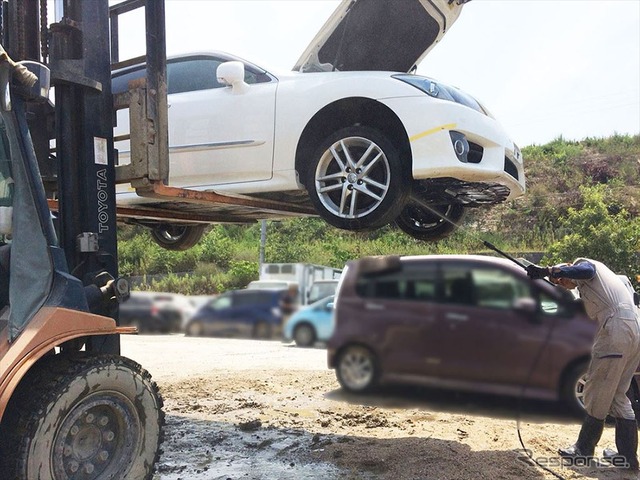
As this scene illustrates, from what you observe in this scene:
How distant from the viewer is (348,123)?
165 inches

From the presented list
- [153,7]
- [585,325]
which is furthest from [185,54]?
[585,325]

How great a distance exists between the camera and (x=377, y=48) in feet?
16.9

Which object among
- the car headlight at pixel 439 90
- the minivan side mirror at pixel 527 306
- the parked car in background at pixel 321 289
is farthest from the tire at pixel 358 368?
the car headlight at pixel 439 90

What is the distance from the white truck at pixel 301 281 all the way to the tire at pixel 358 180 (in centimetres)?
50

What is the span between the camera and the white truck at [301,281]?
4.22 meters

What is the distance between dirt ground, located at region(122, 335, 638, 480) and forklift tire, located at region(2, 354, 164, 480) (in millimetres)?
1316

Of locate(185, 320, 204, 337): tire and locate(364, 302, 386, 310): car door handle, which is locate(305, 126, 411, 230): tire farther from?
locate(185, 320, 204, 337): tire

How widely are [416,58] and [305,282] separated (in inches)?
87.2

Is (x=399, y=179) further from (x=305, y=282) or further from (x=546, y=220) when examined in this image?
(x=546, y=220)

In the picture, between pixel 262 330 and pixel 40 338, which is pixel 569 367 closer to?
pixel 262 330

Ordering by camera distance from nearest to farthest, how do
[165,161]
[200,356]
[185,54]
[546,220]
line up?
1. [165,161]
2. [185,54]
3. [200,356]
4. [546,220]

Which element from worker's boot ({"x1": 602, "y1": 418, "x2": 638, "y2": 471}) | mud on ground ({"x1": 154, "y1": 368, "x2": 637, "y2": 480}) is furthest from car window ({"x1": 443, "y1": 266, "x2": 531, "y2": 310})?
worker's boot ({"x1": 602, "y1": 418, "x2": 638, "y2": 471})

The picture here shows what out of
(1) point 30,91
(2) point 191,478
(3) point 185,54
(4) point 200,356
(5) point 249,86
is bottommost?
(4) point 200,356

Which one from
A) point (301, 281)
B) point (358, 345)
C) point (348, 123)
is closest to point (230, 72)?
point (348, 123)
